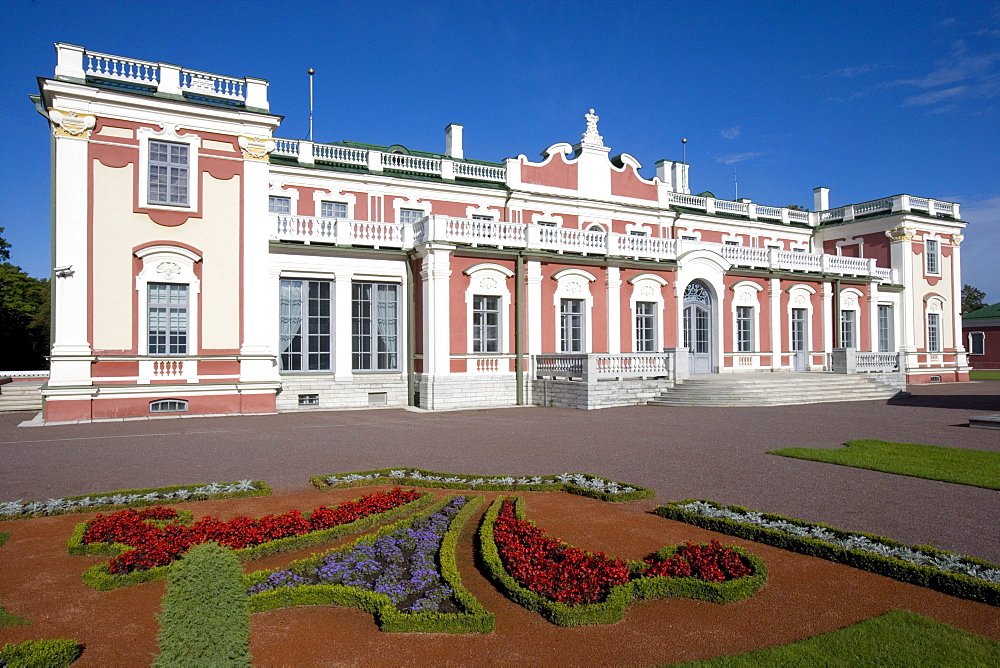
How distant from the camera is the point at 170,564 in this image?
587 centimetres

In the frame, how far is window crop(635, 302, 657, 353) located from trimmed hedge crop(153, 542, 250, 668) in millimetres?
23675

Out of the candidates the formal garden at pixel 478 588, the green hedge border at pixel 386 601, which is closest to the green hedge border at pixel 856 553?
the formal garden at pixel 478 588

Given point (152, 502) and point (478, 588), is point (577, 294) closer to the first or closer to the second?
point (152, 502)

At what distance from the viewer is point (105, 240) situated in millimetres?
18234

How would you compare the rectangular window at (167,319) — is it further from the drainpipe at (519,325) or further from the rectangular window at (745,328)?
the rectangular window at (745,328)

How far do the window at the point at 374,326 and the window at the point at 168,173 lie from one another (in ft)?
19.4

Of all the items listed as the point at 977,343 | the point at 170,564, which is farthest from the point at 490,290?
the point at 977,343

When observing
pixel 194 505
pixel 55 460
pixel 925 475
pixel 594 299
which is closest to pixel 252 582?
pixel 194 505

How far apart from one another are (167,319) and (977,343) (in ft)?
176

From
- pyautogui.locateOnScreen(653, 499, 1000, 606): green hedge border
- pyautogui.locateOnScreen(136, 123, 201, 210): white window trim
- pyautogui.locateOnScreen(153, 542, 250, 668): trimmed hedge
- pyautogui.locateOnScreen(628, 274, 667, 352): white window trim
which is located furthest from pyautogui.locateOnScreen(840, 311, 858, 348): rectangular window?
pyautogui.locateOnScreen(153, 542, 250, 668): trimmed hedge

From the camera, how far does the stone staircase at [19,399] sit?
877 inches

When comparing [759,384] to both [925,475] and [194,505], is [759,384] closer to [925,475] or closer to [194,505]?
[925,475]

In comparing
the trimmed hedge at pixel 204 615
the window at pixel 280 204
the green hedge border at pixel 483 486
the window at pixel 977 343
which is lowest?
the green hedge border at pixel 483 486

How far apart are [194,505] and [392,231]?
611 inches
